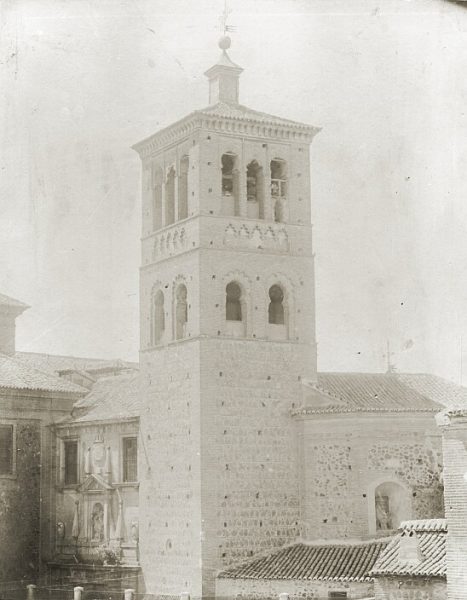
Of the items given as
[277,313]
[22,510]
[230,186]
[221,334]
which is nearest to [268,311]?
[277,313]

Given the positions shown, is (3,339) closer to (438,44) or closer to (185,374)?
Result: (185,374)

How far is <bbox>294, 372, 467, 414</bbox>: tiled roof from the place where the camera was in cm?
3020

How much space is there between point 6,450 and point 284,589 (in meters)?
11.5

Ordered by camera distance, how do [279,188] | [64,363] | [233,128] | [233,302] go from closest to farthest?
[233,128] → [233,302] → [279,188] → [64,363]

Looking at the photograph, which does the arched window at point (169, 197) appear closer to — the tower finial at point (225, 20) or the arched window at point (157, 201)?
the arched window at point (157, 201)

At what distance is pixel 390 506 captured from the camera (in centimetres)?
2998

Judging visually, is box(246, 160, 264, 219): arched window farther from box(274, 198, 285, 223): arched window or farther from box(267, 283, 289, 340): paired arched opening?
box(267, 283, 289, 340): paired arched opening

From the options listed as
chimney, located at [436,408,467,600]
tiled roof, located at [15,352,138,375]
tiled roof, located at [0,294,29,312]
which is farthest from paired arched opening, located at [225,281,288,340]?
tiled roof, located at [15,352,138,375]

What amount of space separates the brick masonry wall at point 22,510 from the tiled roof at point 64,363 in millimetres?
3442

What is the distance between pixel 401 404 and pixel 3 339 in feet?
50.7

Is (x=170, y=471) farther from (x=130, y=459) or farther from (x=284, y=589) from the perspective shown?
(x=284, y=589)

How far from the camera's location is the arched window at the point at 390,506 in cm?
2975

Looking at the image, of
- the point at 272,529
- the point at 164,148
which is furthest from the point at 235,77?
the point at 272,529

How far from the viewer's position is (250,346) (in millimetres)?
31234
